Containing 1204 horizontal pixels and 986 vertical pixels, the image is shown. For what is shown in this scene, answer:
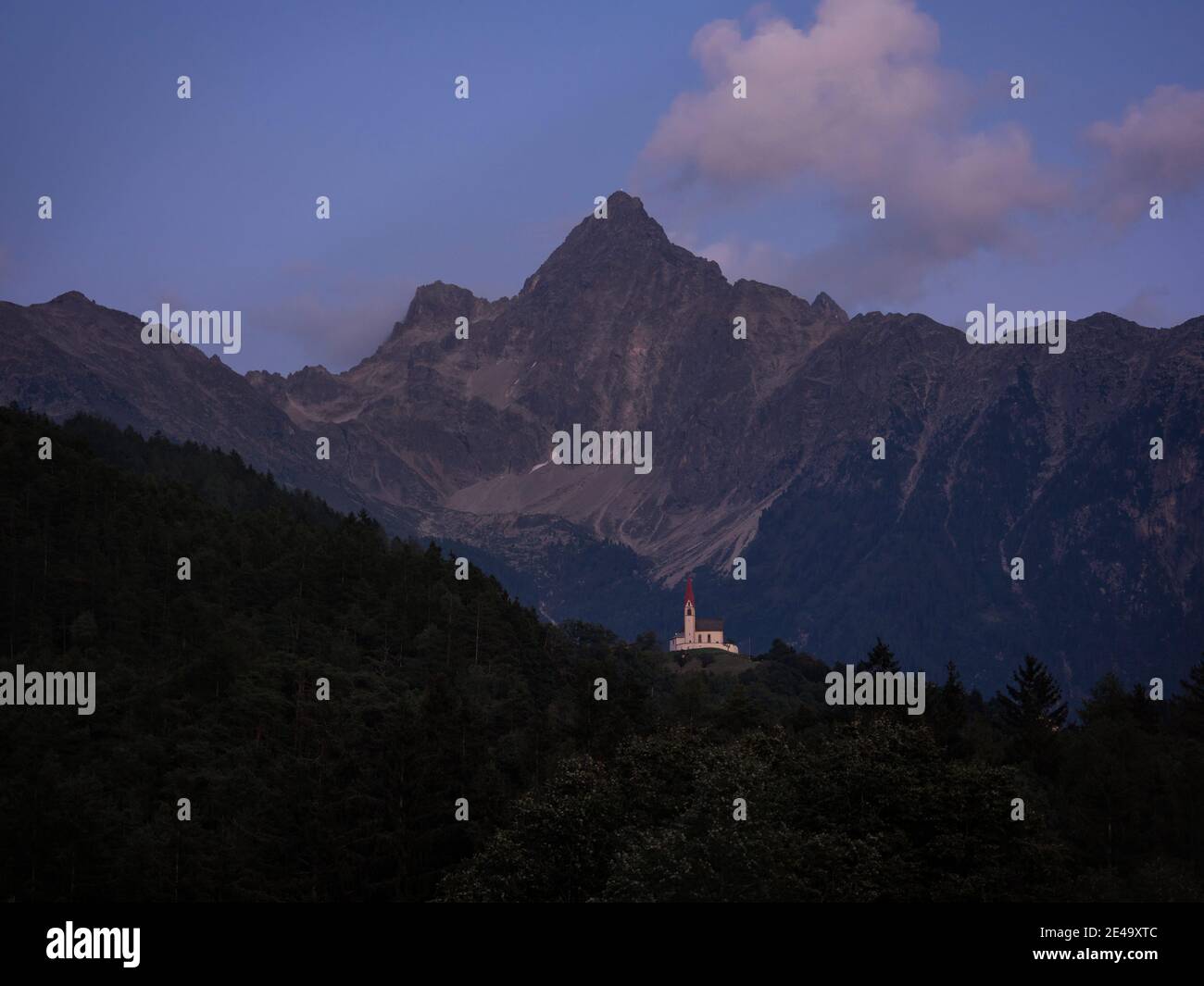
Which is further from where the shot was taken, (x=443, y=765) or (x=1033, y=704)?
(x=1033, y=704)

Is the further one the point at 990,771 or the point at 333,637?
the point at 333,637

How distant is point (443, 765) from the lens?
109 meters

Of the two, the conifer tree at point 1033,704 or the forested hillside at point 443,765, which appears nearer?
the forested hillside at point 443,765

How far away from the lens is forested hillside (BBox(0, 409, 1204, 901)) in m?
79.4

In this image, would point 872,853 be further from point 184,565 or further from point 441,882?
point 184,565

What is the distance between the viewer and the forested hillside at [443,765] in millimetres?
79438

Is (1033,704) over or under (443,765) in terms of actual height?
over

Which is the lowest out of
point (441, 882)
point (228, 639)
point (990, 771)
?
point (441, 882)

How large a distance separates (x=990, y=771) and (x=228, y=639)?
96.6 meters

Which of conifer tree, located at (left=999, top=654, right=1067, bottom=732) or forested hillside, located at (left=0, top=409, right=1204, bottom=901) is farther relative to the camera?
conifer tree, located at (left=999, top=654, right=1067, bottom=732)

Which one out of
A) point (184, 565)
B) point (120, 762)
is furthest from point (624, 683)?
point (184, 565)
